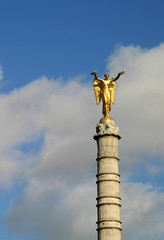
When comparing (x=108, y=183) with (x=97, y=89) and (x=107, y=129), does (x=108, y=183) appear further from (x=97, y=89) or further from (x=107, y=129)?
(x=97, y=89)

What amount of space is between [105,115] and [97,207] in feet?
23.1

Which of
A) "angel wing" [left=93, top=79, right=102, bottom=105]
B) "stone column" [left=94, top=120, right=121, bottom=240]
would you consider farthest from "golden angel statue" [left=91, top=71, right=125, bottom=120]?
"stone column" [left=94, top=120, right=121, bottom=240]

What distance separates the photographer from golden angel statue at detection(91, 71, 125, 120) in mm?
37125

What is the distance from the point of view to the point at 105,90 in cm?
3738

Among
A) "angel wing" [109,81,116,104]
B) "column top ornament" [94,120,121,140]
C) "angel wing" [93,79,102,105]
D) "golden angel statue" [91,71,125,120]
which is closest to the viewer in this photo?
"column top ornament" [94,120,121,140]

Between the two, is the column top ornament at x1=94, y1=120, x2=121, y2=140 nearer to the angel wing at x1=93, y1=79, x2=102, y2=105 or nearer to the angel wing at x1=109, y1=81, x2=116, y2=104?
the angel wing at x1=109, y1=81, x2=116, y2=104

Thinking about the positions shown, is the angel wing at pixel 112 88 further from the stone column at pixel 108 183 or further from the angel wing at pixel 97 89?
the stone column at pixel 108 183

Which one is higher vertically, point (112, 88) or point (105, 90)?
point (112, 88)

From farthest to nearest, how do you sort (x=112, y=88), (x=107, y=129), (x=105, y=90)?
(x=112, y=88), (x=105, y=90), (x=107, y=129)

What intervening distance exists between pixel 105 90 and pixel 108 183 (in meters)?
7.32

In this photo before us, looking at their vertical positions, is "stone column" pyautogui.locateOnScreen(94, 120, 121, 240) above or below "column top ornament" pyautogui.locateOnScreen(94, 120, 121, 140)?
A: below

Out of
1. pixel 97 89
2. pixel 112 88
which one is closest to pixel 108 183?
pixel 112 88

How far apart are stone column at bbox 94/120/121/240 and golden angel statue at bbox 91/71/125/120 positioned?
4.30 ft

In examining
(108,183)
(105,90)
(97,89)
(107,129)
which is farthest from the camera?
(97,89)
